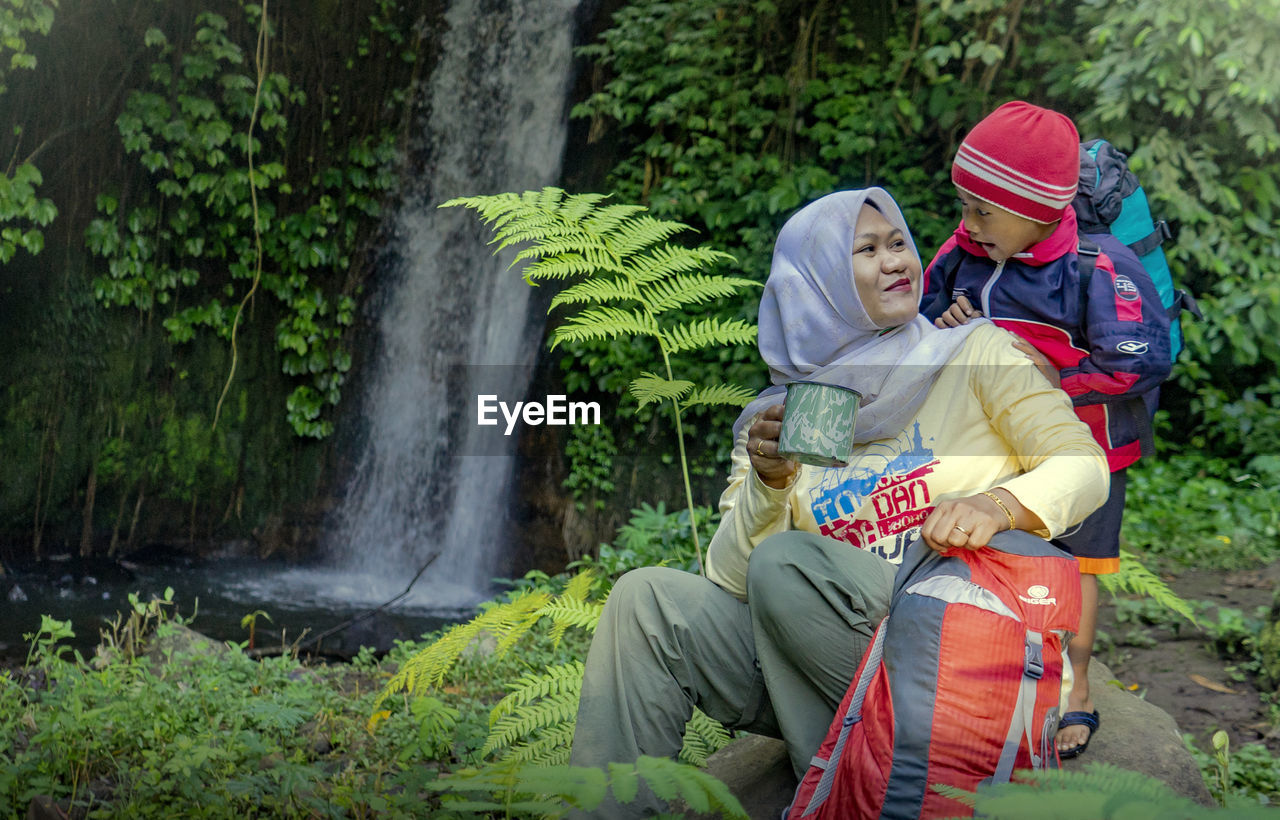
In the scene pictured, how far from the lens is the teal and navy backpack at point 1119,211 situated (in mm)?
2408

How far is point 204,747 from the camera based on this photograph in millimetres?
2291

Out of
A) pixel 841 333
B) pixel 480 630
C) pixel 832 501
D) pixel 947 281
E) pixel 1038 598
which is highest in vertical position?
pixel 947 281

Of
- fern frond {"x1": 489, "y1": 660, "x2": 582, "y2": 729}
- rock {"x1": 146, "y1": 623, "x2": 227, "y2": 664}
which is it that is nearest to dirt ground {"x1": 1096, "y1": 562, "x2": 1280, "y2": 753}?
fern frond {"x1": 489, "y1": 660, "x2": 582, "y2": 729}

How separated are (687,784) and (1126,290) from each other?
5.51 ft

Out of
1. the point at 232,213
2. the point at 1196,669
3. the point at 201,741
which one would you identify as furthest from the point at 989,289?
the point at 232,213

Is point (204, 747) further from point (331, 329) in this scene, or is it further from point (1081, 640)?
point (331, 329)

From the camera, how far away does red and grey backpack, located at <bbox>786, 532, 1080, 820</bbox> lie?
1472 mm

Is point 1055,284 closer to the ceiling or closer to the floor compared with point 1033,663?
closer to the ceiling

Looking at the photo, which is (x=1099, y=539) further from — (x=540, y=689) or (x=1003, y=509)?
(x=540, y=689)

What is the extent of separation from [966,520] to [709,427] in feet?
18.2

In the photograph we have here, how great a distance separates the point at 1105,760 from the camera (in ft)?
6.91

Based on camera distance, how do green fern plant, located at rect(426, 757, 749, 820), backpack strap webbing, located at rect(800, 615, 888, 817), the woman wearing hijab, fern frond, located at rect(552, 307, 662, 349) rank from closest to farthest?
green fern plant, located at rect(426, 757, 749, 820) → backpack strap webbing, located at rect(800, 615, 888, 817) → the woman wearing hijab → fern frond, located at rect(552, 307, 662, 349)

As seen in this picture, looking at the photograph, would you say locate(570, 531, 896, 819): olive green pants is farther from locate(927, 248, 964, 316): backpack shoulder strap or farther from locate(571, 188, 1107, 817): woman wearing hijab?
locate(927, 248, 964, 316): backpack shoulder strap

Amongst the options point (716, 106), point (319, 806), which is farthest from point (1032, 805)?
point (716, 106)
